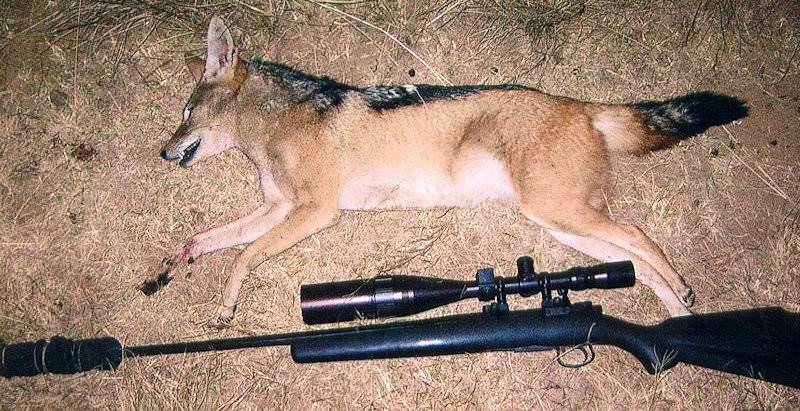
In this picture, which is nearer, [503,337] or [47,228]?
[503,337]

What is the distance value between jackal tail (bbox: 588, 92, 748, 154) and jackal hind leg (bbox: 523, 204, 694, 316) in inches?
24.1

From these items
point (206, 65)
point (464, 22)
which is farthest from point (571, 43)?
point (206, 65)

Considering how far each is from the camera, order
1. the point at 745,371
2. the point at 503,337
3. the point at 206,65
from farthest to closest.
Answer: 1. the point at 206,65
2. the point at 503,337
3. the point at 745,371

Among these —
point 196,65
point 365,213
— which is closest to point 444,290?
point 365,213

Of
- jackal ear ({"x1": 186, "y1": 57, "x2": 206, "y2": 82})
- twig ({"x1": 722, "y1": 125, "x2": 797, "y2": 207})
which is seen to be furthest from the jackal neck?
twig ({"x1": 722, "y1": 125, "x2": 797, "y2": 207})

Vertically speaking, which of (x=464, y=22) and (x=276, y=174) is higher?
(x=464, y=22)

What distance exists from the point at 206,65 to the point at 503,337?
3.07m

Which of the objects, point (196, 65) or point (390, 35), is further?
point (390, 35)

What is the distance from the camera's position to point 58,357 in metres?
3.31

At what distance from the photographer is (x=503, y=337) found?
10.1 ft

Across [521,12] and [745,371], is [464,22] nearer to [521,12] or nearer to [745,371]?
[521,12]

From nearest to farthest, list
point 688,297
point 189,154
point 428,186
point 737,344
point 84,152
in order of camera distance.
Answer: point 737,344 < point 688,297 < point 428,186 < point 189,154 < point 84,152

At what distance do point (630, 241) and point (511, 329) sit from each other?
132cm

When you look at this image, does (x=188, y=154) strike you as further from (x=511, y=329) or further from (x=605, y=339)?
(x=605, y=339)
